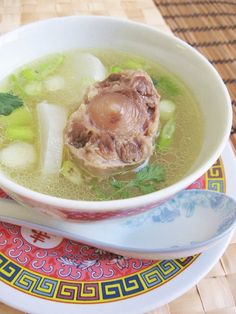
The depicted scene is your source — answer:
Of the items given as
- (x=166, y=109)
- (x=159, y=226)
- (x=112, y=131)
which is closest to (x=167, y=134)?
(x=166, y=109)

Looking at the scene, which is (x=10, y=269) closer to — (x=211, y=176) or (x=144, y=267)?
(x=144, y=267)

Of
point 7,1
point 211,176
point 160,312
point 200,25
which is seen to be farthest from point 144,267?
point 7,1

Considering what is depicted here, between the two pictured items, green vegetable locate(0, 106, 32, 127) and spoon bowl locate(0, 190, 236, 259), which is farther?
green vegetable locate(0, 106, 32, 127)

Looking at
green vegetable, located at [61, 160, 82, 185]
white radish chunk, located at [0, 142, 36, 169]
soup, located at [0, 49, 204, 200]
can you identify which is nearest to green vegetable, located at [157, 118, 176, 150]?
soup, located at [0, 49, 204, 200]

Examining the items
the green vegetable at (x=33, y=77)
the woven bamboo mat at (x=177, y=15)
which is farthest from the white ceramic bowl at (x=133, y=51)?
the woven bamboo mat at (x=177, y=15)

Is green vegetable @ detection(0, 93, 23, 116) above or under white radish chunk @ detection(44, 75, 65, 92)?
above

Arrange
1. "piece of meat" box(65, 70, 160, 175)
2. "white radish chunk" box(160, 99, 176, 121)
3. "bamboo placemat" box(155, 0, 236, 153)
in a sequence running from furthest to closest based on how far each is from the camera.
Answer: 1. "bamboo placemat" box(155, 0, 236, 153)
2. "white radish chunk" box(160, 99, 176, 121)
3. "piece of meat" box(65, 70, 160, 175)

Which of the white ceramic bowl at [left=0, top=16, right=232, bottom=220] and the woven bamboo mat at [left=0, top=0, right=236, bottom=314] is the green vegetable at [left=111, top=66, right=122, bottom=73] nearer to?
the white ceramic bowl at [left=0, top=16, right=232, bottom=220]
